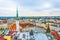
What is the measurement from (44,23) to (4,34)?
1.27 meters

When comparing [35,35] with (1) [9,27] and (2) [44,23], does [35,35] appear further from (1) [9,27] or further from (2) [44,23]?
(1) [9,27]

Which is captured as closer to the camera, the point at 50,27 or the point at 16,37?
the point at 16,37

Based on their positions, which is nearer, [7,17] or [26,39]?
[26,39]

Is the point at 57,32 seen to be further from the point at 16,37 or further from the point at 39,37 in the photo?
the point at 16,37

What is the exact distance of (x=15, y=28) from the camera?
4.04m

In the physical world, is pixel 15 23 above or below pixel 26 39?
above

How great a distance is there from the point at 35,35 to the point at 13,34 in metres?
0.63

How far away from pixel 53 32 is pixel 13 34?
46.5 inches

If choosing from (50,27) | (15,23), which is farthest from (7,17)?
(50,27)

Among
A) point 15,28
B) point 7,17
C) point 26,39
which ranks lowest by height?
point 26,39

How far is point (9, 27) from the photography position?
161 inches

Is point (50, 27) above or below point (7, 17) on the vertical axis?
below

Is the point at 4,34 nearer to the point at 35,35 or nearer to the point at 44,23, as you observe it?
the point at 35,35

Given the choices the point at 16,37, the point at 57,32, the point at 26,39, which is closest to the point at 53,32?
the point at 57,32
